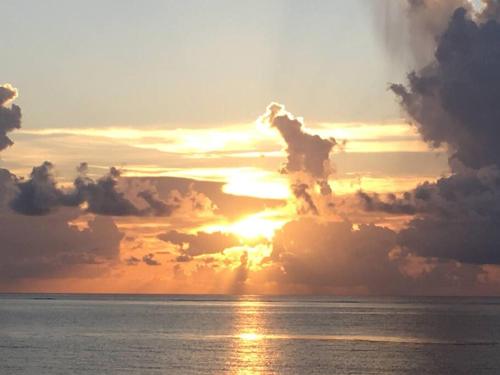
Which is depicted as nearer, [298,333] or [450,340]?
[450,340]

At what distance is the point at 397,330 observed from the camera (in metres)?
198

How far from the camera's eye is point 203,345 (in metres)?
148

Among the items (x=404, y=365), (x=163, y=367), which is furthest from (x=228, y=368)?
(x=404, y=365)

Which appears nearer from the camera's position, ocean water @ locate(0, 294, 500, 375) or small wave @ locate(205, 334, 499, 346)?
ocean water @ locate(0, 294, 500, 375)

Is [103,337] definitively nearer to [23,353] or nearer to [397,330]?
[23,353]

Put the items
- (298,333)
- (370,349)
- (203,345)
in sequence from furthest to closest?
(298,333) < (203,345) < (370,349)

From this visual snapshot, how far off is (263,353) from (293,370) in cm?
2256

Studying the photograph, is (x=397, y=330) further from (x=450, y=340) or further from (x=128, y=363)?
(x=128, y=363)

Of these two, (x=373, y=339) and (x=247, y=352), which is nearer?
(x=247, y=352)

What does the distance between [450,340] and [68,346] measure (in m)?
67.3

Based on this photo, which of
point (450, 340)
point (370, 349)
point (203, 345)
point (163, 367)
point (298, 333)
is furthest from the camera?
point (298, 333)

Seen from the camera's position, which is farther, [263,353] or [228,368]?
[263,353]

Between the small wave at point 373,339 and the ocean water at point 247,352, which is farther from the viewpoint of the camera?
the small wave at point 373,339

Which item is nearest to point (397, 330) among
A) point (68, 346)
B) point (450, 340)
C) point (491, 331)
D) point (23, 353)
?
point (491, 331)
